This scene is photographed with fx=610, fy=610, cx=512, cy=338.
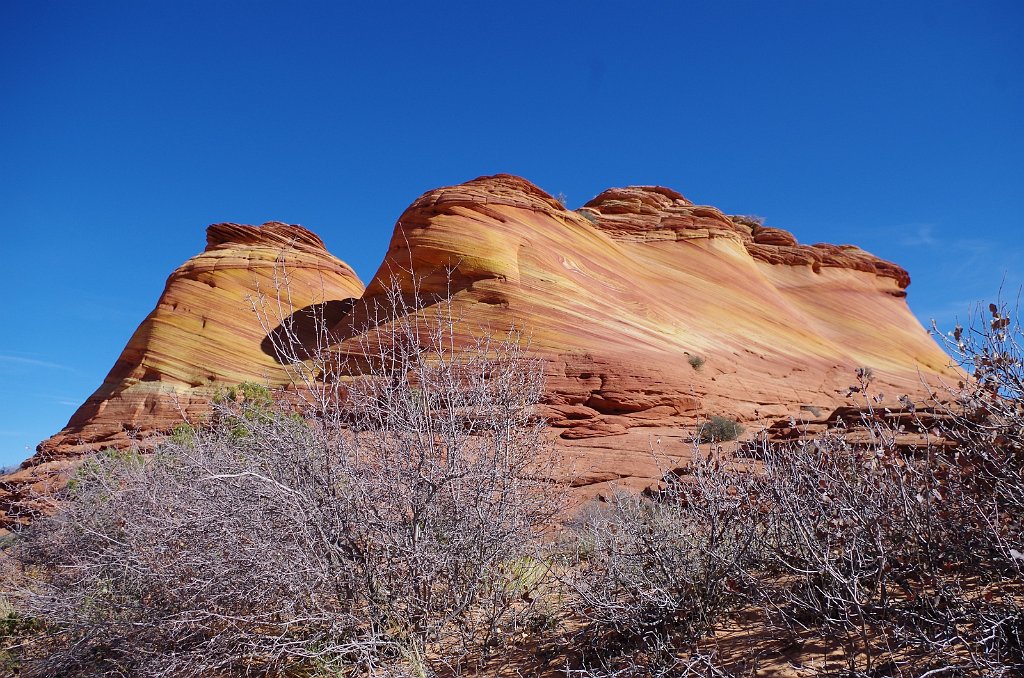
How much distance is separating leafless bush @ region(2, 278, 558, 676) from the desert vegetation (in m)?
0.02

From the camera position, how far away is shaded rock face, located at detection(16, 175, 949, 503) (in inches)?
711

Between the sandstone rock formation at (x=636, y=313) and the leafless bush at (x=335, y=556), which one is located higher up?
the sandstone rock formation at (x=636, y=313)

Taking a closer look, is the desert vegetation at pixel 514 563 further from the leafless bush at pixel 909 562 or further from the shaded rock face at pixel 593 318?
the shaded rock face at pixel 593 318

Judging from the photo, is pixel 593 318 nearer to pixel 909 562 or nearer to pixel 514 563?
pixel 514 563

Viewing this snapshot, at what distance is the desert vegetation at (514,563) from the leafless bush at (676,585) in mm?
19

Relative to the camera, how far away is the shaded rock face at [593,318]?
59.3 feet

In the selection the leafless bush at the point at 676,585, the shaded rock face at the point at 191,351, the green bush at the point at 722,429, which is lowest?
the leafless bush at the point at 676,585

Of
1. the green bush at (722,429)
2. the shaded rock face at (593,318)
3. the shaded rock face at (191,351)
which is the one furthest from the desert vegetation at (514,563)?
the shaded rock face at (191,351)

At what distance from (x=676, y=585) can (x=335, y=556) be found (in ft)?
7.37

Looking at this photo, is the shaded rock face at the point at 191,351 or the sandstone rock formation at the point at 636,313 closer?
the sandstone rock formation at the point at 636,313

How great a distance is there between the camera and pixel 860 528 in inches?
131

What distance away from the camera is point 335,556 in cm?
407

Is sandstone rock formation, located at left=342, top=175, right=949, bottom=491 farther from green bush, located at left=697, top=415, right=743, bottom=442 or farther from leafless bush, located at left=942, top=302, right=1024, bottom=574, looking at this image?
leafless bush, located at left=942, top=302, right=1024, bottom=574

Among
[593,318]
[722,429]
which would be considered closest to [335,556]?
[722,429]
